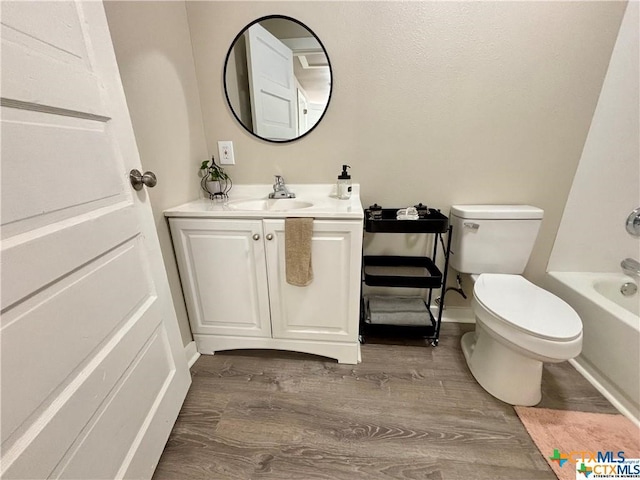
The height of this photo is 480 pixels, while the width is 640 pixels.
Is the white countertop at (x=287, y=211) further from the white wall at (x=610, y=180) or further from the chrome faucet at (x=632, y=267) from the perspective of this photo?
the chrome faucet at (x=632, y=267)

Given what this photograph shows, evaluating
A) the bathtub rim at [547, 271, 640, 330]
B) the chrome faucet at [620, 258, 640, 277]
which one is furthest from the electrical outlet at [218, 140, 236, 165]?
the chrome faucet at [620, 258, 640, 277]

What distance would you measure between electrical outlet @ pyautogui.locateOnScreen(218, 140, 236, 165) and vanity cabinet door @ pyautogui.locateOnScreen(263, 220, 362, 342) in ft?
2.05

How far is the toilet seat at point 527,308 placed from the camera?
98 centimetres

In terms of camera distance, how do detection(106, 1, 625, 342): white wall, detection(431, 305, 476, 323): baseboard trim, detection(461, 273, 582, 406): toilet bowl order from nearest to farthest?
detection(461, 273, 582, 406): toilet bowl
detection(106, 1, 625, 342): white wall
detection(431, 305, 476, 323): baseboard trim

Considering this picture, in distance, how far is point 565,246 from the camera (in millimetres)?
1517

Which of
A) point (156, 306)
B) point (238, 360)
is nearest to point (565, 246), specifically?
point (238, 360)

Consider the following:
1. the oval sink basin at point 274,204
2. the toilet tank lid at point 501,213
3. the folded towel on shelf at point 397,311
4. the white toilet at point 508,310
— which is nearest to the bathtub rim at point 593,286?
the white toilet at point 508,310

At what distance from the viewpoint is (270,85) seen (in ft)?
4.71

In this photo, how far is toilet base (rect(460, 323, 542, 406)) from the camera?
1.11m

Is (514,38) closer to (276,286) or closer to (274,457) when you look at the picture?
(276,286)

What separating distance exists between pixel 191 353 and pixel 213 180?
0.98 m

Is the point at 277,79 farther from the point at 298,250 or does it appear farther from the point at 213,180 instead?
the point at 298,250

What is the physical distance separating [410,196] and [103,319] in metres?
1.48

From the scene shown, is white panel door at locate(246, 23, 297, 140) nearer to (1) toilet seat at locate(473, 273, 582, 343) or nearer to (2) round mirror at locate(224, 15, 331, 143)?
(2) round mirror at locate(224, 15, 331, 143)
